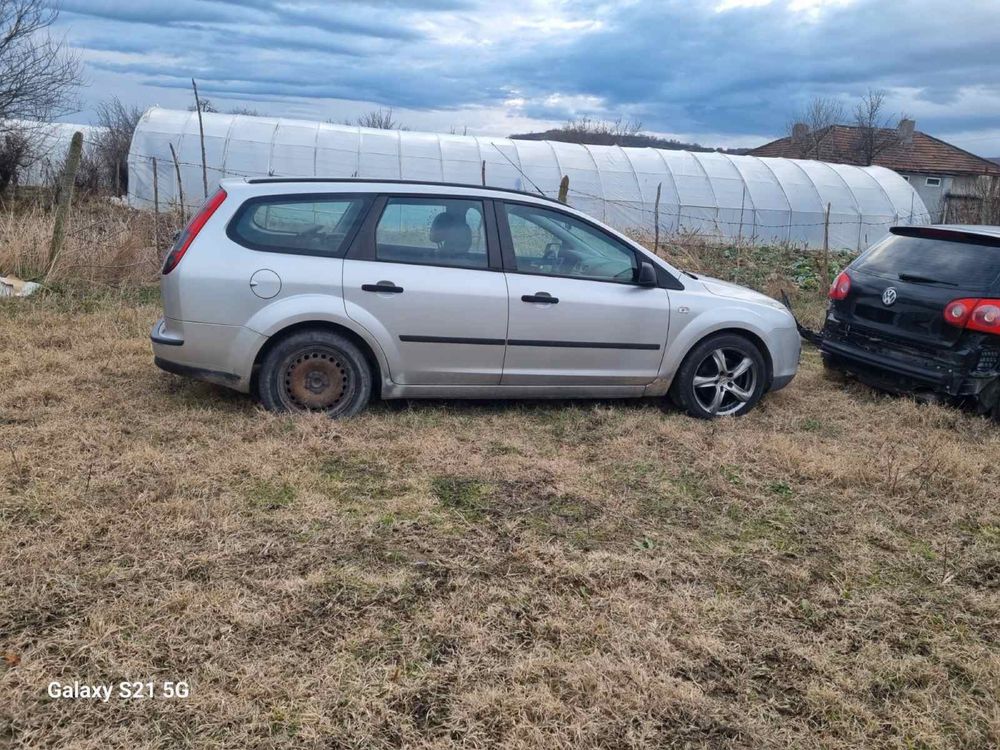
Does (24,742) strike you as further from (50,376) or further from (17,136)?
(17,136)

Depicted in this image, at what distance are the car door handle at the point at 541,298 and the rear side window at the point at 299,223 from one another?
1.23 m

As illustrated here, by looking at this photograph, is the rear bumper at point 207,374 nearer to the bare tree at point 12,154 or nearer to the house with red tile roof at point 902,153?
the bare tree at point 12,154

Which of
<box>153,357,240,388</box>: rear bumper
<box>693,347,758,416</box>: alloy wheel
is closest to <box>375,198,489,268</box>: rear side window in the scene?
<box>153,357,240,388</box>: rear bumper

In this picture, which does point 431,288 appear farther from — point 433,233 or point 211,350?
point 211,350

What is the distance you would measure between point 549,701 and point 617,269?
3.57 meters

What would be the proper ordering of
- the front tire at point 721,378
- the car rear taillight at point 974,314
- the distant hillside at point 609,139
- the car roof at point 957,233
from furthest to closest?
1. the distant hillside at point 609,139
2. the car roof at point 957,233
3. the front tire at point 721,378
4. the car rear taillight at point 974,314

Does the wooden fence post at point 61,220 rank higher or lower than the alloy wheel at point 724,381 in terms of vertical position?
higher

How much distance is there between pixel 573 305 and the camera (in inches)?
212

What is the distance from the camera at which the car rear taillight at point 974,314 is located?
566 cm

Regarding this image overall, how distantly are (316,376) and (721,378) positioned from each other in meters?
2.95

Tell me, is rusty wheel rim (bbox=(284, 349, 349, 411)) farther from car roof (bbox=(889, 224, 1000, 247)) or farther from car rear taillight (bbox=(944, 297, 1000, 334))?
car roof (bbox=(889, 224, 1000, 247))

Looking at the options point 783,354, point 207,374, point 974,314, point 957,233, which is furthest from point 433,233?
point 957,233

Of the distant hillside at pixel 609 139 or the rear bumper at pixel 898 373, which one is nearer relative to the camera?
the rear bumper at pixel 898 373

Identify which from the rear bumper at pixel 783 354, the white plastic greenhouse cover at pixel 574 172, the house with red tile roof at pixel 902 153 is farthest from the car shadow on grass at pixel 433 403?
the house with red tile roof at pixel 902 153
